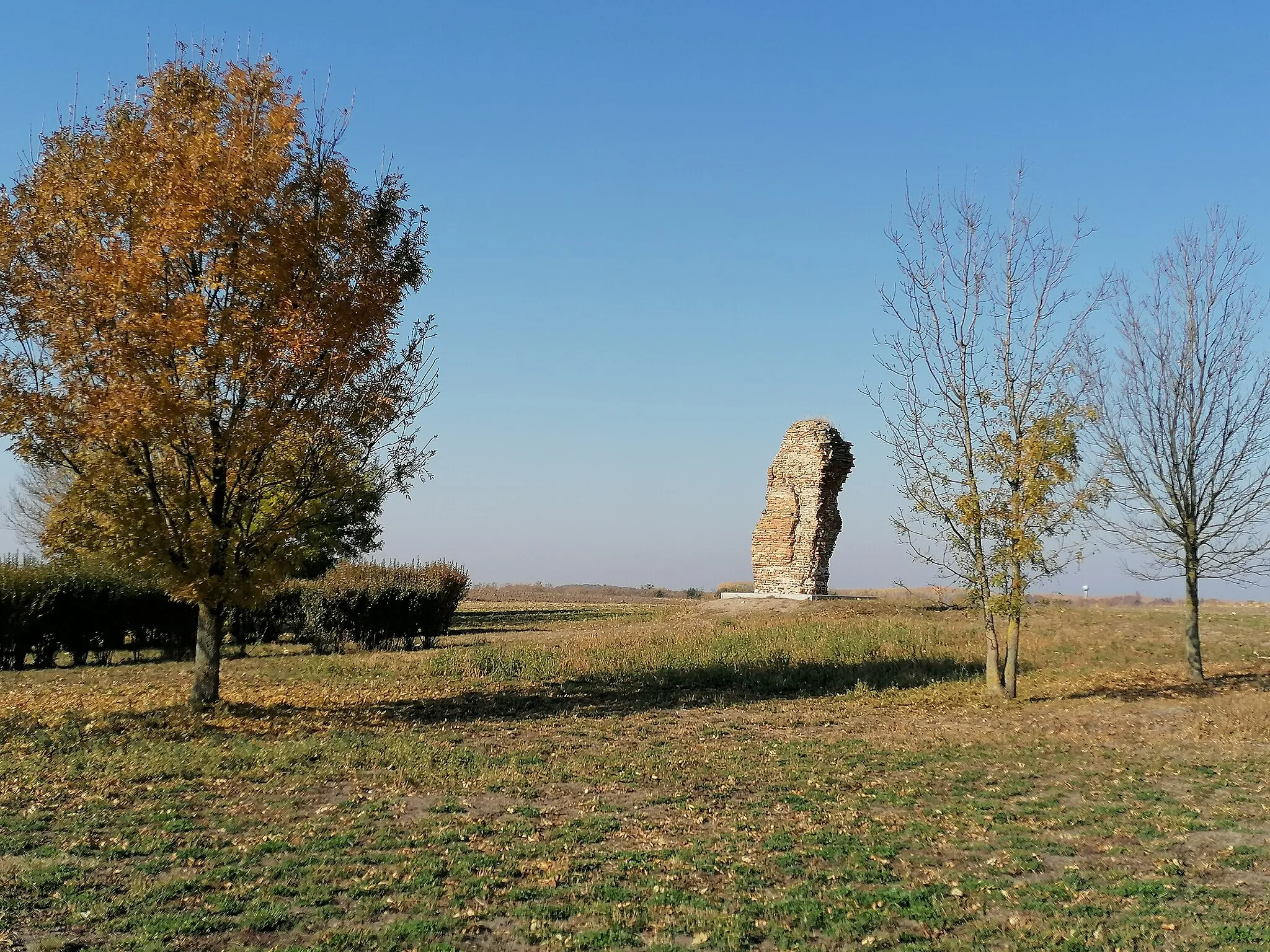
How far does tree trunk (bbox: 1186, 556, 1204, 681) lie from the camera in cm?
1844

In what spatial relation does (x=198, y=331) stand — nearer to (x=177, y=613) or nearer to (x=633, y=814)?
(x=633, y=814)

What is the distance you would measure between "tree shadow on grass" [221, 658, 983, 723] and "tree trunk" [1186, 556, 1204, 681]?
164 inches

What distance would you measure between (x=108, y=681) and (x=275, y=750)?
9.53 meters

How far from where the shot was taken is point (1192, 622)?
61.3 ft

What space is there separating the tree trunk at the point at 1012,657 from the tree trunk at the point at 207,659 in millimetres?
13811

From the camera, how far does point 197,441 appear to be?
13.6 meters

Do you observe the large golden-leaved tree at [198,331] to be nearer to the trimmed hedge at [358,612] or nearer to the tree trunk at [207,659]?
the tree trunk at [207,659]

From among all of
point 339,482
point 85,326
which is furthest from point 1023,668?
point 85,326

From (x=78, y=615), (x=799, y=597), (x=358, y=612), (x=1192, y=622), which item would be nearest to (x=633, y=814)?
(x=1192, y=622)

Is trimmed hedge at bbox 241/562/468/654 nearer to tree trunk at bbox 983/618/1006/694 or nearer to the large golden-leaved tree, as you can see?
the large golden-leaved tree

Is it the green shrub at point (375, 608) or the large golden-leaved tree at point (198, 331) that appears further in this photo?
the green shrub at point (375, 608)

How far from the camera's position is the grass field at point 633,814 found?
5.98 metres

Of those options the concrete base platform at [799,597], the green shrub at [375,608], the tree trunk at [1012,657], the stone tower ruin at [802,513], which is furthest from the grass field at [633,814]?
the stone tower ruin at [802,513]

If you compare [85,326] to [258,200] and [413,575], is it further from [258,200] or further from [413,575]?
[413,575]
